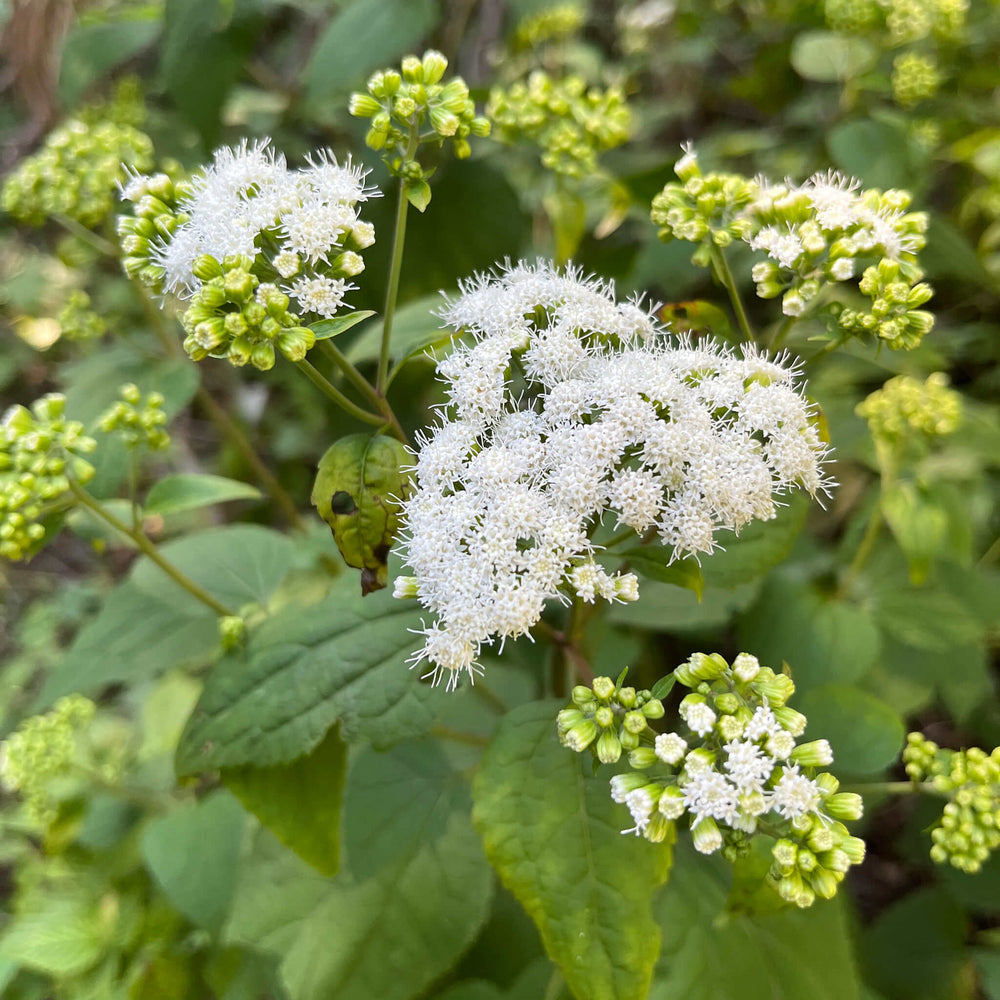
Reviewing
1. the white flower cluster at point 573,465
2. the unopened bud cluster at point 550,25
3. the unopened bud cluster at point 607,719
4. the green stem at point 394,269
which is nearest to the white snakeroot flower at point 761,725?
the unopened bud cluster at point 607,719

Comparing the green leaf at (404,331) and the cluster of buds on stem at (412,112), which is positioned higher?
the cluster of buds on stem at (412,112)

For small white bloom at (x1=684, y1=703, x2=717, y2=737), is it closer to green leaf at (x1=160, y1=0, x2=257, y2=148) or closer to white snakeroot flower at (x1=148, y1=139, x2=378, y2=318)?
white snakeroot flower at (x1=148, y1=139, x2=378, y2=318)

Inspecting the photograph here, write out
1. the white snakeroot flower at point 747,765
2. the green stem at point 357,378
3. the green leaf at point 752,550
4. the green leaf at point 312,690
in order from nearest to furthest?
1. the white snakeroot flower at point 747,765
2. the green stem at point 357,378
3. the green leaf at point 312,690
4. the green leaf at point 752,550

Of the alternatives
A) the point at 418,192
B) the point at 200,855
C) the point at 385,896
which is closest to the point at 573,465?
the point at 418,192

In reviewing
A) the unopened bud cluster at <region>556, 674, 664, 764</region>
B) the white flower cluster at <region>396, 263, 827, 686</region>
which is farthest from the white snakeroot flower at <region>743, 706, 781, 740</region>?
the white flower cluster at <region>396, 263, 827, 686</region>

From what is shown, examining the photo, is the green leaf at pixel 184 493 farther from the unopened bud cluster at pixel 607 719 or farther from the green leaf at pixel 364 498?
the unopened bud cluster at pixel 607 719

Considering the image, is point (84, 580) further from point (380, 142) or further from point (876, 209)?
point (876, 209)
